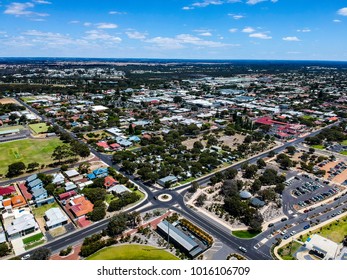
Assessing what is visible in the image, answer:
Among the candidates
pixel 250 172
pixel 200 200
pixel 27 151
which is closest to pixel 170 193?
pixel 200 200

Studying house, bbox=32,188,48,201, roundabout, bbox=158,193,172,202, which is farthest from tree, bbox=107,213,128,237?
house, bbox=32,188,48,201

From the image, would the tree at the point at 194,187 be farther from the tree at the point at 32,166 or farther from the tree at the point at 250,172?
the tree at the point at 32,166

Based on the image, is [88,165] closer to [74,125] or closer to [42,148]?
[42,148]

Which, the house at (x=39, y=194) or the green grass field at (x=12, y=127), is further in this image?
the green grass field at (x=12, y=127)

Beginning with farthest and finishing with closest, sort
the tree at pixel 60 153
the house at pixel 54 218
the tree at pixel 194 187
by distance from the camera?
the tree at pixel 60 153 → the tree at pixel 194 187 → the house at pixel 54 218

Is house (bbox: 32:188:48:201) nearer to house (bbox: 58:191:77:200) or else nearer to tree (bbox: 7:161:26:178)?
house (bbox: 58:191:77:200)

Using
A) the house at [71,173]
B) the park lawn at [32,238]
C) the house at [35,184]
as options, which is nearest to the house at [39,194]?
the house at [35,184]

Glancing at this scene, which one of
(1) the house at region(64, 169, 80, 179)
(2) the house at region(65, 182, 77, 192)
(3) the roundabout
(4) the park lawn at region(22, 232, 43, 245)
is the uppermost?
(1) the house at region(64, 169, 80, 179)
